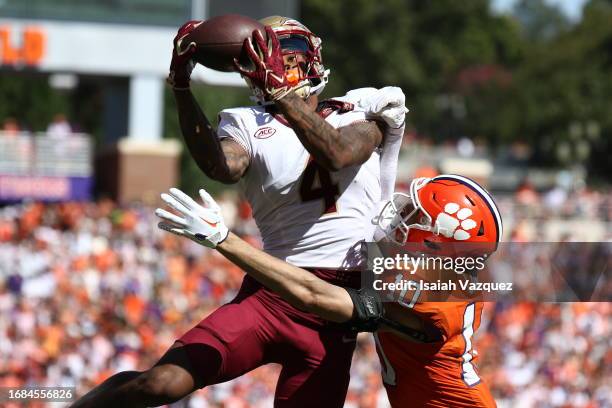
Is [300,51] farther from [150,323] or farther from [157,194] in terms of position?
[157,194]

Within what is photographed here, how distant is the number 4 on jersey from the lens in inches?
185

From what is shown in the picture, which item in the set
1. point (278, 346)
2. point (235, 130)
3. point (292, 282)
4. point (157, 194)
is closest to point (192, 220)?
point (292, 282)

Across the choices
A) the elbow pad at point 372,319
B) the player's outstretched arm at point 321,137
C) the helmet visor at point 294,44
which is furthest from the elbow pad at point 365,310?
the helmet visor at point 294,44

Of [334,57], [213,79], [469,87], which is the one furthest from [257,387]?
[469,87]

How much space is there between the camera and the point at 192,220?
4301 millimetres

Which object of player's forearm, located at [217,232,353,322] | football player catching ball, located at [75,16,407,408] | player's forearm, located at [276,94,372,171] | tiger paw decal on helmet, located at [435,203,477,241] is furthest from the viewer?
tiger paw decal on helmet, located at [435,203,477,241]

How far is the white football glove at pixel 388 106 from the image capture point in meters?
4.67

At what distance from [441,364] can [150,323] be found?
685 centimetres

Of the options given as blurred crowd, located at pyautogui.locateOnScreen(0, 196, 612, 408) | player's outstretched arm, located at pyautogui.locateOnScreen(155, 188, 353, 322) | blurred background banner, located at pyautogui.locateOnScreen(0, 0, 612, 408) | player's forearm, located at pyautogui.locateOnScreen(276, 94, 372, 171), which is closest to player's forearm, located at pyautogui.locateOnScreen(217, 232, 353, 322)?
player's outstretched arm, located at pyautogui.locateOnScreen(155, 188, 353, 322)

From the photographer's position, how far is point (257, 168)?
471 cm

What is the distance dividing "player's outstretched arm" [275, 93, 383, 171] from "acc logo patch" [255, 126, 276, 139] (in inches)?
10.8

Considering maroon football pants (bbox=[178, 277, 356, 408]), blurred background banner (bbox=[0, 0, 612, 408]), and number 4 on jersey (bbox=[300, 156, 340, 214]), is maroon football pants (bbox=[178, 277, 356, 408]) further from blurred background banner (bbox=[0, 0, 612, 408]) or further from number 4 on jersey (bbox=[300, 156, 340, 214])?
blurred background banner (bbox=[0, 0, 612, 408])

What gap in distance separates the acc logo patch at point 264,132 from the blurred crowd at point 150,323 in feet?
15.4

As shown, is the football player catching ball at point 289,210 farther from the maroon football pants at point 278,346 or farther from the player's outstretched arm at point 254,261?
the player's outstretched arm at point 254,261
